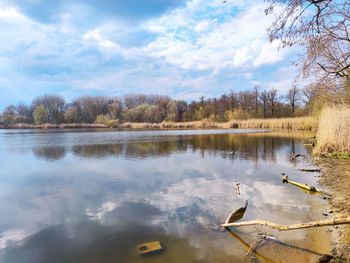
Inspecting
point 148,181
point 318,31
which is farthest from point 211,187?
point 318,31

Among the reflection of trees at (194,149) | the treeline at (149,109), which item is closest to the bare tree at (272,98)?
the treeline at (149,109)

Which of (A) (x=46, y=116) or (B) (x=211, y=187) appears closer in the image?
(B) (x=211, y=187)

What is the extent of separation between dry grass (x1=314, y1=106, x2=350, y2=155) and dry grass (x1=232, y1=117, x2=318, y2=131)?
19933 mm

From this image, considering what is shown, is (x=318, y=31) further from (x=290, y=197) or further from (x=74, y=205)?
(x=74, y=205)

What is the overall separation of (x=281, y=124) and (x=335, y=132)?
32061 mm

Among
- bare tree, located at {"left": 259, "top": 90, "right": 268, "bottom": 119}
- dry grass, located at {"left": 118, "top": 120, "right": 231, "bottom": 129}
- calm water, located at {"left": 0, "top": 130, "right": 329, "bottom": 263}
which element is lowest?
calm water, located at {"left": 0, "top": 130, "right": 329, "bottom": 263}

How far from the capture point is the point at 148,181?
10406mm

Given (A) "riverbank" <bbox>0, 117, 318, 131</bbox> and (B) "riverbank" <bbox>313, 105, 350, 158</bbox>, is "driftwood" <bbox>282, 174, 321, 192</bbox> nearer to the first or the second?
(B) "riverbank" <bbox>313, 105, 350, 158</bbox>

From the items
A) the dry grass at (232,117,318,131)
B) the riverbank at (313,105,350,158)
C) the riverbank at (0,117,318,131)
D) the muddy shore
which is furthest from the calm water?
the dry grass at (232,117,318,131)

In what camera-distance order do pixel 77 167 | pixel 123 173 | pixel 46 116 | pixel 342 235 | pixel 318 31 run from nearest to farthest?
pixel 318 31 < pixel 342 235 < pixel 123 173 < pixel 77 167 < pixel 46 116

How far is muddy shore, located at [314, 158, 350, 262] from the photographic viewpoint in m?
5.00

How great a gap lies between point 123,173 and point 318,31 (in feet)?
29.5

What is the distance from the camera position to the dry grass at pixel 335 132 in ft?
44.2

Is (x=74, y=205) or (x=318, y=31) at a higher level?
(x=318, y=31)
